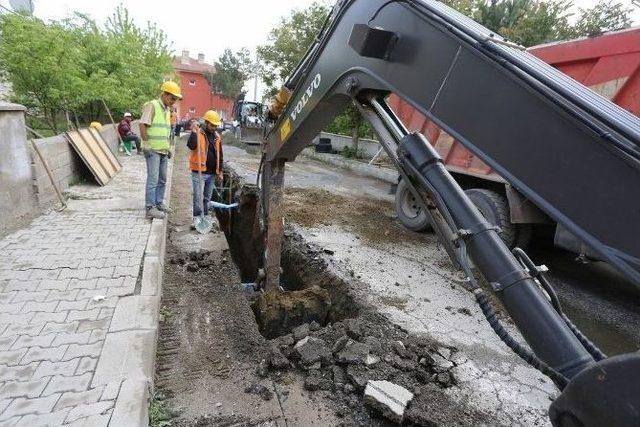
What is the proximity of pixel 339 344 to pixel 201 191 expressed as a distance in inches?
151

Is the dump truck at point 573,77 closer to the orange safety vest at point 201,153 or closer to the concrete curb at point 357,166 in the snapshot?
the orange safety vest at point 201,153

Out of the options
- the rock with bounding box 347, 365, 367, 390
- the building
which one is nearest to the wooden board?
the rock with bounding box 347, 365, 367, 390

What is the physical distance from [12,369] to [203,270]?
2.21 meters

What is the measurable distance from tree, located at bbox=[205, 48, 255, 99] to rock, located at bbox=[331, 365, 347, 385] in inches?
1856

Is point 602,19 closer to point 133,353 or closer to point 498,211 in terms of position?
point 498,211

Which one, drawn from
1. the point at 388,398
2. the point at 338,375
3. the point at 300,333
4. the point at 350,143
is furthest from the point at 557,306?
the point at 350,143

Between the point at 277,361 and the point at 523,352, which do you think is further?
the point at 277,361

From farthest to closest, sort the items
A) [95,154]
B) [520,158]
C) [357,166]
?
[357,166] → [95,154] → [520,158]

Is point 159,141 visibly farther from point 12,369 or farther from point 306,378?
point 306,378

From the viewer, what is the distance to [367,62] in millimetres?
1975

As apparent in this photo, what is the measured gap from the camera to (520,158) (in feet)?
4.13

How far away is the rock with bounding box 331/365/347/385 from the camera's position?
2.75m

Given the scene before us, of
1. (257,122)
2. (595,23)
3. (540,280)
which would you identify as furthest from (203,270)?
(257,122)

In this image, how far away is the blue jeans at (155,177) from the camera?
551 centimetres
